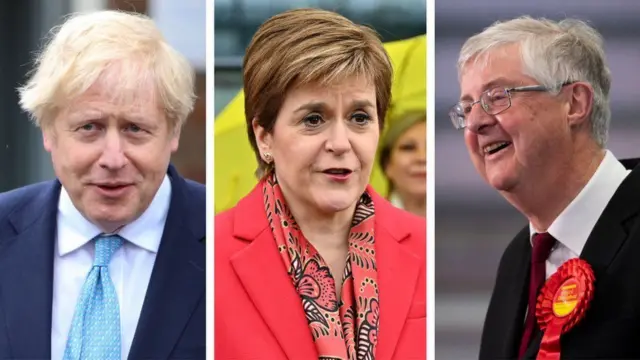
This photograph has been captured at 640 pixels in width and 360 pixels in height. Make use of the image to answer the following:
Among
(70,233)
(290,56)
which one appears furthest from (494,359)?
(70,233)

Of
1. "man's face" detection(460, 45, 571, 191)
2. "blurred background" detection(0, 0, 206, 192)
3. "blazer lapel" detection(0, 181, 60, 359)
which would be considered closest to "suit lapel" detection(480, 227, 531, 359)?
"man's face" detection(460, 45, 571, 191)

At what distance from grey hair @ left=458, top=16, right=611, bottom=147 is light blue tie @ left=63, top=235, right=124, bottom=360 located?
6.08 feet

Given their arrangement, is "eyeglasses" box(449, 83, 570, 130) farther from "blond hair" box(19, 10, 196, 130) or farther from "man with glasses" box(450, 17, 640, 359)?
"blond hair" box(19, 10, 196, 130)

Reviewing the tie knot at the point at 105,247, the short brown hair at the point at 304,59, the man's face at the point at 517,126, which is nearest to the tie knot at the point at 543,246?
the man's face at the point at 517,126

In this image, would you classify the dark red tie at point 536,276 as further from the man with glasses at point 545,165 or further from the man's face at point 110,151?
the man's face at point 110,151

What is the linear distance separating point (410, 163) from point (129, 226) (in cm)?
131

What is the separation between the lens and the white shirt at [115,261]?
4949 mm

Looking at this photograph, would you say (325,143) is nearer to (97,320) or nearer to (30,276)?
(97,320)

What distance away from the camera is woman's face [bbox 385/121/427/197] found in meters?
5.07

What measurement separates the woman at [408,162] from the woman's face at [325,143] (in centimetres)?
9

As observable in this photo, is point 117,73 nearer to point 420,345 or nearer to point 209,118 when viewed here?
point 209,118

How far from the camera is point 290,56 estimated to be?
5.00m

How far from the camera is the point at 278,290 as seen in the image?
4973mm

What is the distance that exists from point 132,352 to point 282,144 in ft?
3.75
